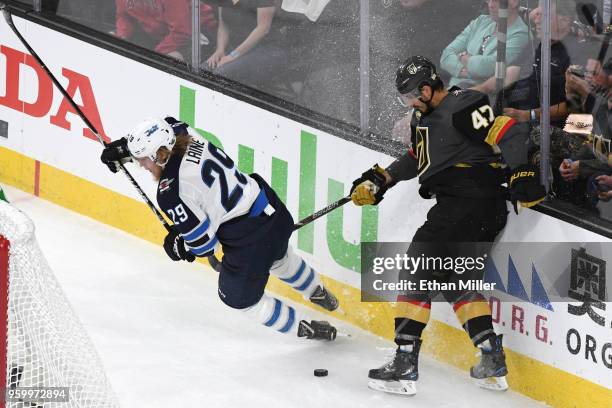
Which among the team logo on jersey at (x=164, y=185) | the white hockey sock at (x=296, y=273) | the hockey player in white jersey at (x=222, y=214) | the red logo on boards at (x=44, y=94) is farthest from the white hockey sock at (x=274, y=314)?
the red logo on boards at (x=44, y=94)

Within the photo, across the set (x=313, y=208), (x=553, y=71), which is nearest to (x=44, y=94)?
(x=313, y=208)

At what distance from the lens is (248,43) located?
599cm

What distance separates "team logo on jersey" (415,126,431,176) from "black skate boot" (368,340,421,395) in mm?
642

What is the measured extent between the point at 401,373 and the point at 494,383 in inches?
13.6

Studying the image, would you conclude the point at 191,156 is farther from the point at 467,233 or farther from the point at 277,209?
the point at 467,233

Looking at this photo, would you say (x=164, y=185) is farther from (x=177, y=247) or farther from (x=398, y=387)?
(x=398, y=387)

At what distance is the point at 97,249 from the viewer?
21.2ft

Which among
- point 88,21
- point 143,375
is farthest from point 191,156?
point 88,21

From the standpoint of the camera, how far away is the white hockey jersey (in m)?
4.98

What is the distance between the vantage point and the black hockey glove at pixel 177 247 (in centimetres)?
522

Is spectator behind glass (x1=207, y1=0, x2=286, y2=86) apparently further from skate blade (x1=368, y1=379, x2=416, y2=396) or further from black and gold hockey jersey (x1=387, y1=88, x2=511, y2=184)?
skate blade (x1=368, y1=379, x2=416, y2=396)

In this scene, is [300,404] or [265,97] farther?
[265,97]

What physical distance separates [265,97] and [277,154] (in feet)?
0.86

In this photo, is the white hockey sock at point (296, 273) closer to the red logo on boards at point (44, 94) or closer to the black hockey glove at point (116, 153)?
the black hockey glove at point (116, 153)
